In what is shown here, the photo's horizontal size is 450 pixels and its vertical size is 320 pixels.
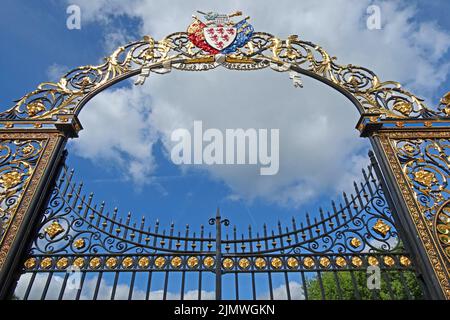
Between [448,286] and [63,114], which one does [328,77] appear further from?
[63,114]

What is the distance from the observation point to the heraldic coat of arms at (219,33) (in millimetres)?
6477

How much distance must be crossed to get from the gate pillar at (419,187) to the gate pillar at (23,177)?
4842mm

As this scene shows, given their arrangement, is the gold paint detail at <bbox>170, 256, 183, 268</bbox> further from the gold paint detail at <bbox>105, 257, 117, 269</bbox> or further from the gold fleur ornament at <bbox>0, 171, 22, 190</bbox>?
the gold fleur ornament at <bbox>0, 171, 22, 190</bbox>

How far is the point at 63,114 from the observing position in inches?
209

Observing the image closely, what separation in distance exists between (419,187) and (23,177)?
5.75 meters

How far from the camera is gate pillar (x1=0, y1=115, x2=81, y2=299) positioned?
13.2ft

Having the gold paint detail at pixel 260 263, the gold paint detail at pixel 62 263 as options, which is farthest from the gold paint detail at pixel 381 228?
the gold paint detail at pixel 62 263

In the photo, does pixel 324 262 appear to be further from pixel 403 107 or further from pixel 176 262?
pixel 403 107

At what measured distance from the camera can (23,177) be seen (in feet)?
15.6

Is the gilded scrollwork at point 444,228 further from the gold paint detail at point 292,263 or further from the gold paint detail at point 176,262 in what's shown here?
the gold paint detail at point 176,262
